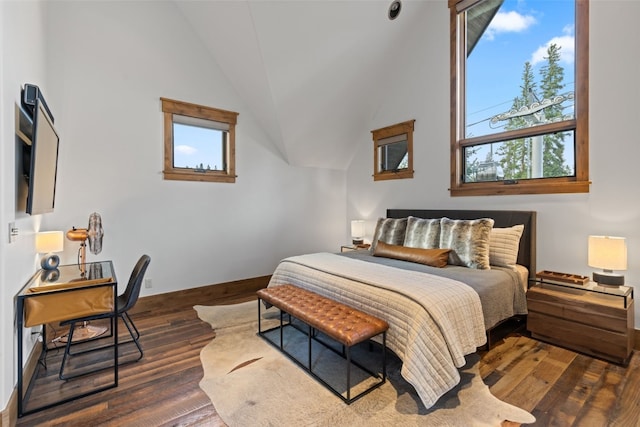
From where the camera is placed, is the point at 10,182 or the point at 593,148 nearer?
the point at 10,182

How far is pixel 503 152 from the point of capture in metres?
3.56

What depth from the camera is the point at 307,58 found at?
373cm

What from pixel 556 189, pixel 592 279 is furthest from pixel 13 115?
pixel 592 279

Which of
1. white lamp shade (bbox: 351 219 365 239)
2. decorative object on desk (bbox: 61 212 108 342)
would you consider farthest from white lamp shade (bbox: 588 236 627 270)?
decorative object on desk (bbox: 61 212 108 342)

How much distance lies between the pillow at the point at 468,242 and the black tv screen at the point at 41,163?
3402 mm

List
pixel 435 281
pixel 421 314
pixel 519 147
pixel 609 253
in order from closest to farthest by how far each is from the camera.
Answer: pixel 421 314 → pixel 435 281 → pixel 609 253 → pixel 519 147

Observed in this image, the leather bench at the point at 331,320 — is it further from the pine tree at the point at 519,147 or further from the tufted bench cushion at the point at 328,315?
the pine tree at the point at 519,147

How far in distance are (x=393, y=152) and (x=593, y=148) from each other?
2.44m

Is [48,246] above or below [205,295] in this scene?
above

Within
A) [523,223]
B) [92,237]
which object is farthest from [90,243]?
[523,223]

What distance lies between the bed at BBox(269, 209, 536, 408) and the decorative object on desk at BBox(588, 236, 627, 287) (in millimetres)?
573

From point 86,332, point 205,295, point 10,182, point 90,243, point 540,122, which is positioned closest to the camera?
point 10,182

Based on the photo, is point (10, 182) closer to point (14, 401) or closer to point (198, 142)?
point (14, 401)

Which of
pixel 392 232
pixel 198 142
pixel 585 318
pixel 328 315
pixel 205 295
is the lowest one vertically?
pixel 205 295
